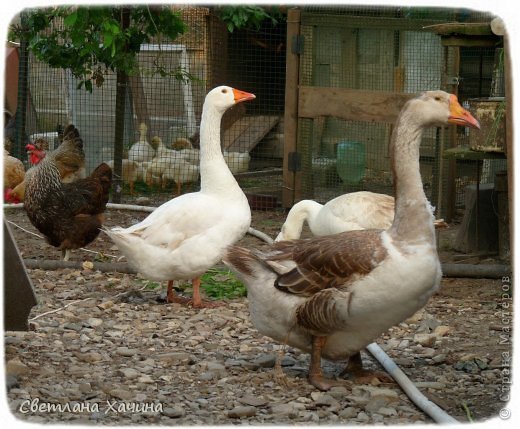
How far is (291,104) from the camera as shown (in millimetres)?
10523

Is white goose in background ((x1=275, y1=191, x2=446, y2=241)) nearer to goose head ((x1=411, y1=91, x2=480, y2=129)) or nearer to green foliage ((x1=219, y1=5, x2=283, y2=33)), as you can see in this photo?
goose head ((x1=411, y1=91, x2=480, y2=129))

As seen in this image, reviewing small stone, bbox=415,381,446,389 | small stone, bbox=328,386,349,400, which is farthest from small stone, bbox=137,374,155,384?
small stone, bbox=415,381,446,389

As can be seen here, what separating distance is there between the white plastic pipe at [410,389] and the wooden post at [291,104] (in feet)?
17.8

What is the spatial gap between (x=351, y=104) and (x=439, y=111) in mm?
5110

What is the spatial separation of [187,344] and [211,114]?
2.07m

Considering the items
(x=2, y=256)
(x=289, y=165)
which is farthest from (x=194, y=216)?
(x=289, y=165)

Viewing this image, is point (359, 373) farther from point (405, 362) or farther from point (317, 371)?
point (405, 362)

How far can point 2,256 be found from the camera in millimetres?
4238

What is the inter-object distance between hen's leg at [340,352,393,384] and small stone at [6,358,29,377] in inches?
70.7

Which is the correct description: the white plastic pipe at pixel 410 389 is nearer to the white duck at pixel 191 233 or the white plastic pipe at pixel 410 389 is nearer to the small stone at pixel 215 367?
the small stone at pixel 215 367

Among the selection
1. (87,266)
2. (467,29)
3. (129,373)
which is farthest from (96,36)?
(129,373)

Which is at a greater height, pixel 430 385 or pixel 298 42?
pixel 298 42

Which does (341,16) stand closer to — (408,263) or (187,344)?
(187,344)

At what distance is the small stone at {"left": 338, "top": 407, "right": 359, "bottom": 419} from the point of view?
432cm
